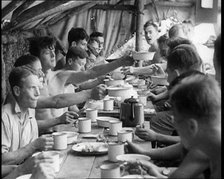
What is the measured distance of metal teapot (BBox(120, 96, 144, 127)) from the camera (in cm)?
329

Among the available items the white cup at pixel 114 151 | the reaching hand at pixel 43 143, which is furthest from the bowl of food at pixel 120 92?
the white cup at pixel 114 151

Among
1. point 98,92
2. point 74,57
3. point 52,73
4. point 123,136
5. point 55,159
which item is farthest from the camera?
point 74,57

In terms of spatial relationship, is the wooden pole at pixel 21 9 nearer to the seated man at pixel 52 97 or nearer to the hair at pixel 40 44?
the hair at pixel 40 44

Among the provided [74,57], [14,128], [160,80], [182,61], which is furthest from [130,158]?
[160,80]

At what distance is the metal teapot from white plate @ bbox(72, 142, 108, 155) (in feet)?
2.30

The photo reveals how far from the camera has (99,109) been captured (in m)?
4.00

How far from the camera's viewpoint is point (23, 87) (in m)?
2.94

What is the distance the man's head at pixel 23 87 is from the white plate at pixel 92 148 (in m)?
0.59

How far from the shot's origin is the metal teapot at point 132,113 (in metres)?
3.29

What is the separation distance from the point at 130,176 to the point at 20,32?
6.11 m

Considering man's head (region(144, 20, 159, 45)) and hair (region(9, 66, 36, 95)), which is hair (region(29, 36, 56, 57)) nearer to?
hair (region(9, 66, 36, 95))

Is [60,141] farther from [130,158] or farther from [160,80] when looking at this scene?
[160,80]

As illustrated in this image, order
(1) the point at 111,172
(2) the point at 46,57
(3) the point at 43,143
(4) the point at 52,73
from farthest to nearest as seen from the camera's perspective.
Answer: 1. (4) the point at 52,73
2. (2) the point at 46,57
3. (3) the point at 43,143
4. (1) the point at 111,172

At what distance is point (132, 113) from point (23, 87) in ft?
3.10
